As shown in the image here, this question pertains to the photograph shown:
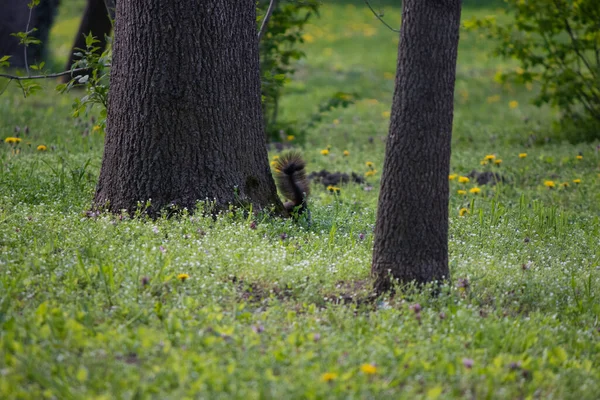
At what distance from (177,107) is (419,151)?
70.9 inches

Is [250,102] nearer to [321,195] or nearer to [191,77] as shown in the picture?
[191,77]

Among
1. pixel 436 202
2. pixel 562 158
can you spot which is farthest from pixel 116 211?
pixel 562 158

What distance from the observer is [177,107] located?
4805mm

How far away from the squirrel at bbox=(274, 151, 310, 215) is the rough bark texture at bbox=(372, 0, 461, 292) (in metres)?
1.39

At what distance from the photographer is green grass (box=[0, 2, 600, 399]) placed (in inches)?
116

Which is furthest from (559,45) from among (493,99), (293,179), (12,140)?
(12,140)

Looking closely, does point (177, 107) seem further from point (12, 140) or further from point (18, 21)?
point (18, 21)

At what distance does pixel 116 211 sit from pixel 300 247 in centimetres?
135

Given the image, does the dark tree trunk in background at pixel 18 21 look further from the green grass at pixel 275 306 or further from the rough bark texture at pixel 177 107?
the rough bark texture at pixel 177 107

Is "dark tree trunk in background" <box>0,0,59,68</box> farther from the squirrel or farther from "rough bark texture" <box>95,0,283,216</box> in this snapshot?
the squirrel

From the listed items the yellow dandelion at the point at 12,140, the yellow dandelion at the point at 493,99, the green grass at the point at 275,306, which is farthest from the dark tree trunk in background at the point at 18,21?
the yellow dandelion at the point at 493,99

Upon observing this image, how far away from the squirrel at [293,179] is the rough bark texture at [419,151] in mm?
1386

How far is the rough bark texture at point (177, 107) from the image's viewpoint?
479 centimetres

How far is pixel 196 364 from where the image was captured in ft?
9.88
